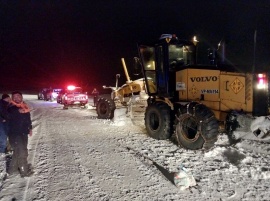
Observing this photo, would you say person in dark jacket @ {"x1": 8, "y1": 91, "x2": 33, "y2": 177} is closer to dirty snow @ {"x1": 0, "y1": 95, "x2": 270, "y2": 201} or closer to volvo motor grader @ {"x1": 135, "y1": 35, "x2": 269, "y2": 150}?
dirty snow @ {"x1": 0, "y1": 95, "x2": 270, "y2": 201}

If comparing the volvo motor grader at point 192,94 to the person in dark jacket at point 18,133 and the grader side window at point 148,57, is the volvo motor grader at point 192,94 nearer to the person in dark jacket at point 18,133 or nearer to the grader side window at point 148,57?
the grader side window at point 148,57

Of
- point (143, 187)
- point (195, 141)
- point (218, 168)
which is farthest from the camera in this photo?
point (195, 141)

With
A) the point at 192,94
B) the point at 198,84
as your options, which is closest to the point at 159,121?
the point at 192,94

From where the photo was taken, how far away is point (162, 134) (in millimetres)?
8906

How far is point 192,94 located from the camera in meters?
8.59

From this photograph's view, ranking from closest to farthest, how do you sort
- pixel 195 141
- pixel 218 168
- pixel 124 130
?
1. pixel 218 168
2. pixel 195 141
3. pixel 124 130

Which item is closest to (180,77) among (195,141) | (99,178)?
(195,141)

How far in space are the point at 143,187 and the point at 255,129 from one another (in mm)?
3384

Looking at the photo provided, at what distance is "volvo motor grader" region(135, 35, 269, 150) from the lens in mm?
7258

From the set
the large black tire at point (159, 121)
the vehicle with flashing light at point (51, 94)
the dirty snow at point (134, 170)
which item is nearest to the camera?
the dirty snow at point (134, 170)

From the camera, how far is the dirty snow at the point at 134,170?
15.9 ft

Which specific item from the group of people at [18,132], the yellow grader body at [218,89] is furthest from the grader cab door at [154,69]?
the group of people at [18,132]

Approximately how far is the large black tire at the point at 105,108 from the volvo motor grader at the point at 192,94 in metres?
3.51

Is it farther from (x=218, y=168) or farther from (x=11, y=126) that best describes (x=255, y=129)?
(x=11, y=126)
